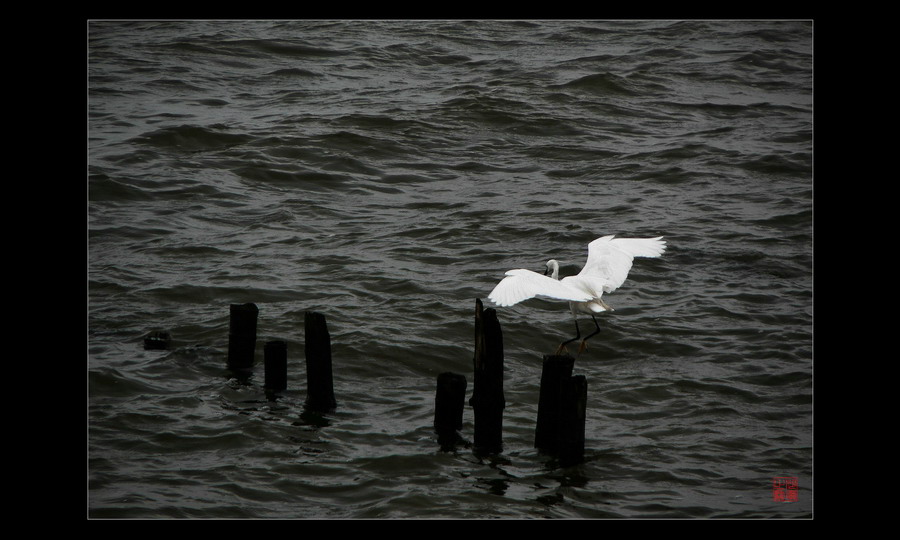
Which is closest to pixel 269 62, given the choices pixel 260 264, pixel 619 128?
pixel 619 128

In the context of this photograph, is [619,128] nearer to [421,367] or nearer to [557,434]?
[421,367]

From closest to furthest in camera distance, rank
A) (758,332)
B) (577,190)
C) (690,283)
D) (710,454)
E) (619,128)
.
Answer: (710,454) → (758,332) → (690,283) → (577,190) → (619,128)

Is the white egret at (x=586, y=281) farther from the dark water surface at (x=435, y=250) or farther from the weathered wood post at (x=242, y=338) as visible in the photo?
the weathered wood post at (x=242, y=338)

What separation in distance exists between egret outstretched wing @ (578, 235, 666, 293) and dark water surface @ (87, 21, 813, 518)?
1.26m

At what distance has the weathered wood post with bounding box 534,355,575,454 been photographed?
6.91 meters

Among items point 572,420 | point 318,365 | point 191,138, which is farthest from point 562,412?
point 191,138

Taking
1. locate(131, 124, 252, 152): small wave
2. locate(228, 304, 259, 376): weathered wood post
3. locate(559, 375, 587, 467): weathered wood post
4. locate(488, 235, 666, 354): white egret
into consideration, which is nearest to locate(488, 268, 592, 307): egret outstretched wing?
locate(488, 235, 666, 354): white egret

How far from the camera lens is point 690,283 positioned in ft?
38.4

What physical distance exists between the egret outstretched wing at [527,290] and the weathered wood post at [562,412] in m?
0.49

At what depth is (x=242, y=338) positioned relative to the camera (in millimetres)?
8742

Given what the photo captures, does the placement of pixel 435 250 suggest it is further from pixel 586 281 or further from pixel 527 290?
pixel 527 290

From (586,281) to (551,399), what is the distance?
1.22 metres

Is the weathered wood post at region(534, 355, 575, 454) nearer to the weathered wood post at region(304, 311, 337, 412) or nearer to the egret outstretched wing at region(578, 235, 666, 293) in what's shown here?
the egret outstretched wing at region(578, 235, 666, 293)

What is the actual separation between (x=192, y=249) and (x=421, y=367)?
13.9 ft
